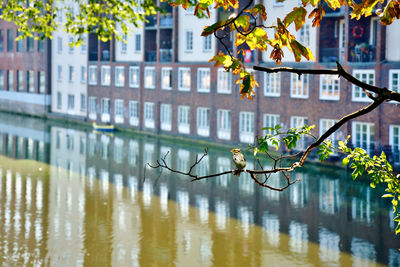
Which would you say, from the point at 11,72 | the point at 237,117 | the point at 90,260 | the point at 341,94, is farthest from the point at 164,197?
the point at 11,72

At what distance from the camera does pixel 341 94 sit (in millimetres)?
39781

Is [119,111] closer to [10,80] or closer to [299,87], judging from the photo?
[299,87]

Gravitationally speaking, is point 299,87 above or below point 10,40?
below

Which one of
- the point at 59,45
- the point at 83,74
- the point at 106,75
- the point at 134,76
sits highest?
the point at 59,45

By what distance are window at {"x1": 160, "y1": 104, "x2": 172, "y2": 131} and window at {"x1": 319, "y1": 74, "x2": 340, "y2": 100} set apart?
15.3 metres

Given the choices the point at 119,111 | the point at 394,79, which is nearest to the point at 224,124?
the point at 119,111

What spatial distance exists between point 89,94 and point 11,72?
59.8 ft

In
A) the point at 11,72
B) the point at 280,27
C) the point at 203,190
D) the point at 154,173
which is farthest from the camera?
the point at 11,72

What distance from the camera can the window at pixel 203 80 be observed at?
50188mm

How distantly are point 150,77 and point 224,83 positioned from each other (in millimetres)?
9364

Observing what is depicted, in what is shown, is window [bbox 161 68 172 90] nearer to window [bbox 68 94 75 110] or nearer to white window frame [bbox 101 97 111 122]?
white window frame [bbox 101 97 111 122]

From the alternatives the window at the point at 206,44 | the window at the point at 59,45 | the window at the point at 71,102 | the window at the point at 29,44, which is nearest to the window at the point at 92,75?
the window at the point at 71,102

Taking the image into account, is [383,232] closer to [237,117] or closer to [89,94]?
[237,117]

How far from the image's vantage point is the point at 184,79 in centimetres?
5244
